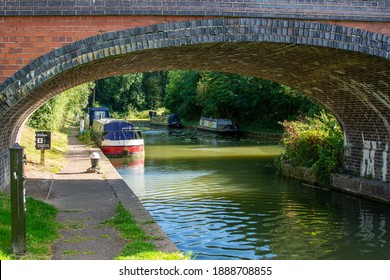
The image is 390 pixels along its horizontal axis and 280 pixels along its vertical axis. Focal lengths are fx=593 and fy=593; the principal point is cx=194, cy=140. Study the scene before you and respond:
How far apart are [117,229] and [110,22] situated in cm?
318

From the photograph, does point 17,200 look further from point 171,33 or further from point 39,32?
point 171,33

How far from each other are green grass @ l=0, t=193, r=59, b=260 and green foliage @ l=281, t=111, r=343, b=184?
7.82 m

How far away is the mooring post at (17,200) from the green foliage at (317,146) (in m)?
10.0

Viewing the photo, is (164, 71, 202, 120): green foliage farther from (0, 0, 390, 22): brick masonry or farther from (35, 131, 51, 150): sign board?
(0, 0, 390, 22): brick masonry

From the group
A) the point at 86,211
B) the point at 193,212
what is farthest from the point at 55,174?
the point at 86,211

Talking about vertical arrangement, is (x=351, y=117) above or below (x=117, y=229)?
above

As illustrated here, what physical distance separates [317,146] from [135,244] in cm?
939

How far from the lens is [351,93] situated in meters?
12.9

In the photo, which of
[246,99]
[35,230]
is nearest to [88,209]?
[35,230]

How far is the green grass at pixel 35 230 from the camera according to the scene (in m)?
6.51

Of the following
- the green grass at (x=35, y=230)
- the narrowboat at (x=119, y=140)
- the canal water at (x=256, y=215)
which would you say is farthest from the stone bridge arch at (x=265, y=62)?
the narrowboat at (x=119, y=140)

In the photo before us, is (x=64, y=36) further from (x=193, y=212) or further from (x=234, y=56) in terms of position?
(x=193, y=212)

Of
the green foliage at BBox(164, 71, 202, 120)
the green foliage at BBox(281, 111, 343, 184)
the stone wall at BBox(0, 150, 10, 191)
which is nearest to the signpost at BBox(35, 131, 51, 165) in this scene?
the stone wall at BBox(0, 150, 10, 191)

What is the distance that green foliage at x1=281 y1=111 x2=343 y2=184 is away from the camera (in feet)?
49.6
